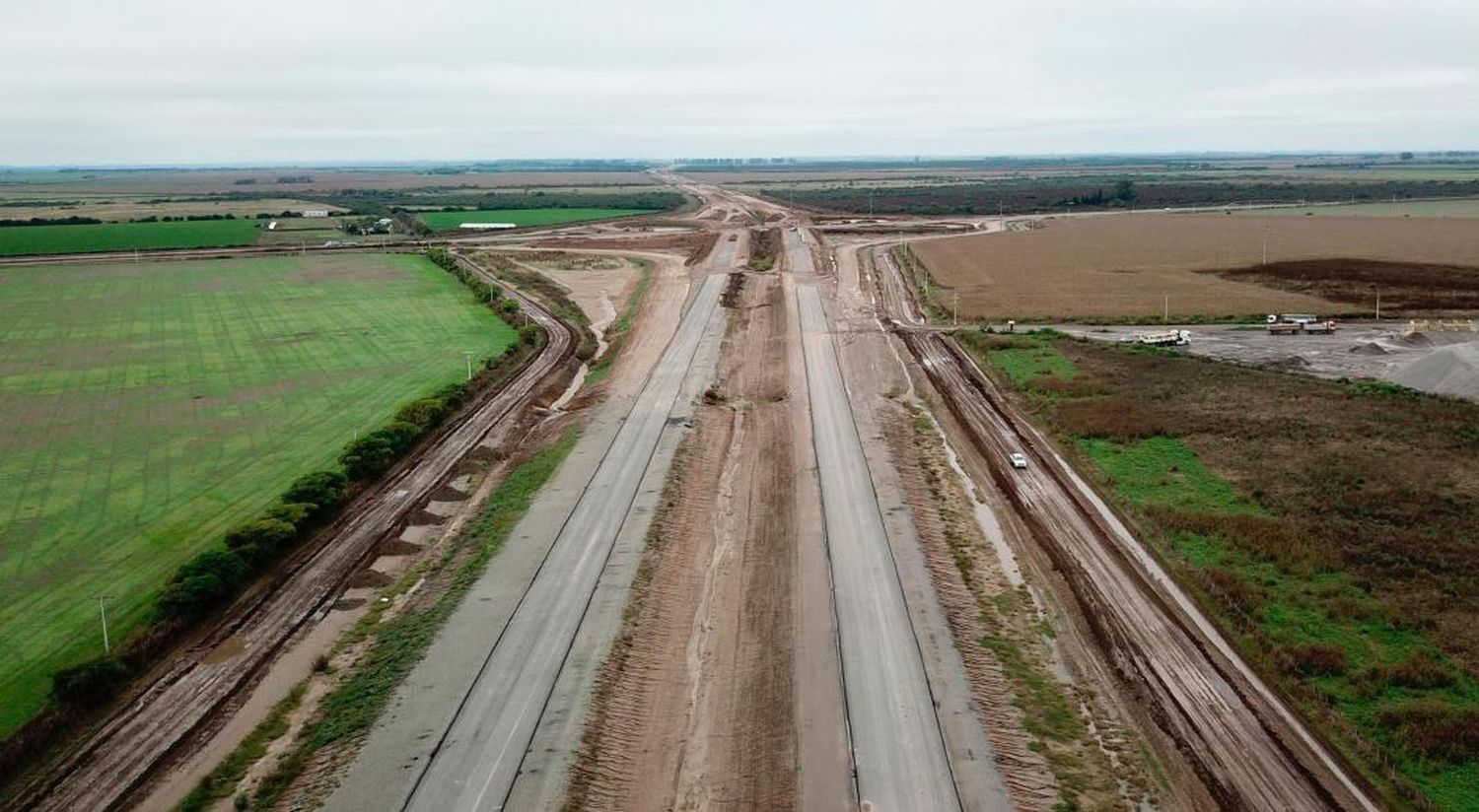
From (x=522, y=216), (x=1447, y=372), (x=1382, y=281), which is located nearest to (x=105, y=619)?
(x=1447, y=372)

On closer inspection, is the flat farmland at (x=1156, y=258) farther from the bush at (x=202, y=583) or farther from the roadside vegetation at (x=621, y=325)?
the bush at (x=202, y=583)

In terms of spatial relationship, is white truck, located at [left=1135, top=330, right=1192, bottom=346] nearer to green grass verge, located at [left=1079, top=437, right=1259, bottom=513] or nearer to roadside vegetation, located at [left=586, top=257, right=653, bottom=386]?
green grass verge, located at [left=1079, top=437, right=1259, bottom=513]

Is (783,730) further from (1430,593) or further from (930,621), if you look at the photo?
(1430,593)

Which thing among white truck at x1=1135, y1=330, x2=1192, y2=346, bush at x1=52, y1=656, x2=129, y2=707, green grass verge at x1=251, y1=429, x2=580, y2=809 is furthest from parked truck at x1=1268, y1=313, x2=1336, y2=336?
bush at x1=52, y1=656, x2=129, y2=707

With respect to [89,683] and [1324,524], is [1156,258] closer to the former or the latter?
[1324,524]

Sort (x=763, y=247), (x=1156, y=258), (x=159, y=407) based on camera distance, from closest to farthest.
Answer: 1. (x=159, y=407)
2. (x=1156, y=258)
3. (x=763, y=247)

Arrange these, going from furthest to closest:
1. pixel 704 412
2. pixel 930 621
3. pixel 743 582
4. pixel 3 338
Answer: pixel 3 338 < pixel 704 412 < pixel 743 582 < pixel 930 621

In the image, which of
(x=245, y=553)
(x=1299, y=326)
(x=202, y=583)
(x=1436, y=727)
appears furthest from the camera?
(x=1299, y=326)

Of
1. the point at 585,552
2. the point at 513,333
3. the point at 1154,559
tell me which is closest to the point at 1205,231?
the point at 513,333
